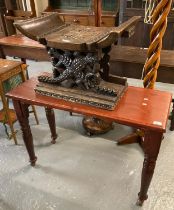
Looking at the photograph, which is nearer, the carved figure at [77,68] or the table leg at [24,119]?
the carved figure at [77,68]

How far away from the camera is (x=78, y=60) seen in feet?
3.56

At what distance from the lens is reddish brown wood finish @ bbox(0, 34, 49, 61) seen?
2016mm

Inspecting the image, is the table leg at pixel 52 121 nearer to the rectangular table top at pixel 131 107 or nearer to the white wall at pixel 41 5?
the rectangular table top at pixel 131 107

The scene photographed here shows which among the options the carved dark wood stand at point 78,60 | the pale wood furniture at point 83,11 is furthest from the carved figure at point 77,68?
the pale wood furniture at point 83,11

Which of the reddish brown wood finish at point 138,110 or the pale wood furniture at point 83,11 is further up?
the pale wood furniture at point 83,11

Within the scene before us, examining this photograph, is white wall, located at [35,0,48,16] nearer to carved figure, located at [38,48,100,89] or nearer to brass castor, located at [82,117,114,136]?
brass castor, located at [82,117,114,136]

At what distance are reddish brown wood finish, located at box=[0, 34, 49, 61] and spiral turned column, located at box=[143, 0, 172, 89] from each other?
1.01 metres

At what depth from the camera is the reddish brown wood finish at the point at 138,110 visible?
996 mm

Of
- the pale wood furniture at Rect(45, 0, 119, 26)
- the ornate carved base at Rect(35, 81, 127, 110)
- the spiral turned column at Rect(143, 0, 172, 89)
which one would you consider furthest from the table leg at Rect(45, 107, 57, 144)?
the pale wood furniture at Rect(45, 0, 119, 26)

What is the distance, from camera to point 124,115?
3.40 feet

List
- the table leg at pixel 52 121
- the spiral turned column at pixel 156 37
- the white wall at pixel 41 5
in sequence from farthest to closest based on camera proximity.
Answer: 1. the white wall at pixel 41 5
2. the table leg at pixel 52 121
3. the spiral turned column at pixel 156 37

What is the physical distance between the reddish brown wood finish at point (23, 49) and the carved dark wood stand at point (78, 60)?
77cm

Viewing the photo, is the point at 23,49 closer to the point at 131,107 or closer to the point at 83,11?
the point at 131,107

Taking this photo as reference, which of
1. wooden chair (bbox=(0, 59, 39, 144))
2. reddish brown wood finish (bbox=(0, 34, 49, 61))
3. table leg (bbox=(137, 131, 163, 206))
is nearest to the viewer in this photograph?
table leg (bbox=(137, 131, 163, 206))
